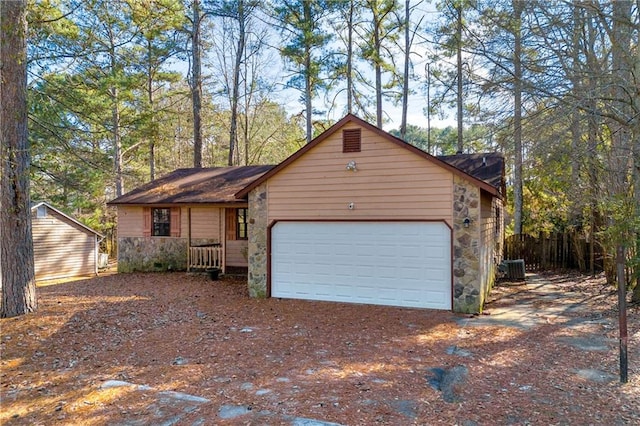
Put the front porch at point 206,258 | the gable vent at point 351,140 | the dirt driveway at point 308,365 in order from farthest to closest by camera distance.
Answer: the front porch at point 206,258, the gable vent at point 351,140, the dirt driveway at point 308,365

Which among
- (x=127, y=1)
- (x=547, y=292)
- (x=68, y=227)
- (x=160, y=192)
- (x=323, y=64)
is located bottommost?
(x=547, y=292)

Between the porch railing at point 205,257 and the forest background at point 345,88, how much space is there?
10.7 ft

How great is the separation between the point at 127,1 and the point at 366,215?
663 cm

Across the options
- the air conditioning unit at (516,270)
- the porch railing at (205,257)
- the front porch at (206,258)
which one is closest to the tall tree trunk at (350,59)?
the front porch at (206,258)

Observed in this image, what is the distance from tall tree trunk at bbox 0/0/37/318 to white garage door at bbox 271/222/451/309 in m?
5.13

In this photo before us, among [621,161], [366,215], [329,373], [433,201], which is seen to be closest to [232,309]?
[366,215]

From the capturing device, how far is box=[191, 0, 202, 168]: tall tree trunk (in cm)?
1967

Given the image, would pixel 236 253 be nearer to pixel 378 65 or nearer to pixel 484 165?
pixel 484 165

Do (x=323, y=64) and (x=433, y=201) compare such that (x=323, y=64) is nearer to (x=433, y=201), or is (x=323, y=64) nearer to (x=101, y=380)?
(x=433, y=201)

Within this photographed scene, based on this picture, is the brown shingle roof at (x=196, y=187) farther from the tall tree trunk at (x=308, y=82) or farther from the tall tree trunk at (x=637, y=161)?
the tall tree trunk at (x=637, y=161)

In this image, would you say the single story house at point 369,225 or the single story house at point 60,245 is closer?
the single story house at point 369,225

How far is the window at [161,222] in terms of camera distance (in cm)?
1535

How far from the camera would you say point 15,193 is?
7914 mm

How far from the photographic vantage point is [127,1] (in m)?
8.24
